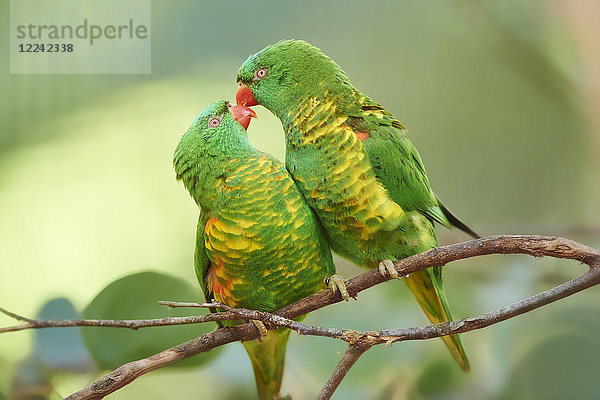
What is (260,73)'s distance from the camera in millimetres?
1389

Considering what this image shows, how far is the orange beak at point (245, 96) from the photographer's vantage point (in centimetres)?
142

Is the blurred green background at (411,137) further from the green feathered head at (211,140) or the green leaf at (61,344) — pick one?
the green feathered head at (211,140)

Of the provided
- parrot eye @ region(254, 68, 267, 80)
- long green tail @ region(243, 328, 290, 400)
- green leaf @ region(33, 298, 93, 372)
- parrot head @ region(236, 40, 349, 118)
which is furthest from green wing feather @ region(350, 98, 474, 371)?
green leaf @ region(33, 298, 93, 372)

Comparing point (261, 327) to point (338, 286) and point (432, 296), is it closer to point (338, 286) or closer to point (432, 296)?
point (338, 286)

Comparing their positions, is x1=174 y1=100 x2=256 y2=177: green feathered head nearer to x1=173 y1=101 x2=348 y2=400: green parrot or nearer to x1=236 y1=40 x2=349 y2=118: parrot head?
x1=173 y1=101 x2=348 y2=400: green parrot

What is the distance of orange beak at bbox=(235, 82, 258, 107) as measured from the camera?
1417mm

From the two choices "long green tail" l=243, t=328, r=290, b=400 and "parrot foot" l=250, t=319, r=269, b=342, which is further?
"long green tail" l=243, t=328, r=290, b=400

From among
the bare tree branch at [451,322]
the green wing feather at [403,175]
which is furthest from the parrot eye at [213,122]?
the bare tree branch at [451,322]

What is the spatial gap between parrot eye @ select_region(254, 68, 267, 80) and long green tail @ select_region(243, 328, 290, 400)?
67 centimetres

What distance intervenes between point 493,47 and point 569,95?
336 millimetres

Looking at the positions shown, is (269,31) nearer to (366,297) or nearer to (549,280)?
(366,297)

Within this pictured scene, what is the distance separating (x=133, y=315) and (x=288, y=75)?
3.35 feet

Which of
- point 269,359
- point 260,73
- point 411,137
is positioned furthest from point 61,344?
point 411,137

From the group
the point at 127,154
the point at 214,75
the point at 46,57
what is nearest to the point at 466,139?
the point at 214,75
